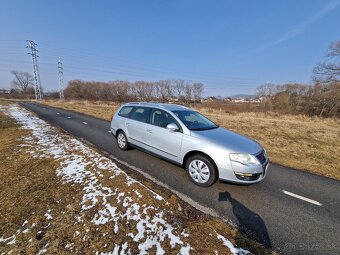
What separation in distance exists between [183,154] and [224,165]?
0.99m

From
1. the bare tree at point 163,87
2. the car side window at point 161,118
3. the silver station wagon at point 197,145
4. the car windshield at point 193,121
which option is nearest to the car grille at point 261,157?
the silver station wagon at point 197,145

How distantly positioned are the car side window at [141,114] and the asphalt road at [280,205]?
1.31 metres

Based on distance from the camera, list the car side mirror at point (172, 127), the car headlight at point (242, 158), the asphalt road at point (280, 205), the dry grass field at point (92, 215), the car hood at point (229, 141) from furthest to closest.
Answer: the car side mirror at point (172, 127) → the car hood at point (229, 141) → the car headlight at point (242, 158) → the asphalt road at point (280, 205) → the dry grass field at point (92, 215)

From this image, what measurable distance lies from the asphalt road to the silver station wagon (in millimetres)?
358

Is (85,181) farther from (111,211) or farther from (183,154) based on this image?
(183,154)

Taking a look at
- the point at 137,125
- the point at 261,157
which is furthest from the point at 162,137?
the point at 261,157

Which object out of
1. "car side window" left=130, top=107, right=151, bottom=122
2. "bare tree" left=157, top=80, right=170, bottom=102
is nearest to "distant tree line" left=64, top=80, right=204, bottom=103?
"bare tree" left=157, top=80, right=170, bottom=102

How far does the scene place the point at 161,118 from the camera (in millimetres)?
4863

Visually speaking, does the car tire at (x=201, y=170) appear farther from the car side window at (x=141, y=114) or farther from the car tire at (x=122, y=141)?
the car tire at (x=122, y=141)

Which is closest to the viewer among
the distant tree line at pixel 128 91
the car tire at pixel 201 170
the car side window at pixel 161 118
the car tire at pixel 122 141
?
the car tire at pixel 201 170

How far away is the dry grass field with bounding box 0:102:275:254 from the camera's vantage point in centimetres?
230

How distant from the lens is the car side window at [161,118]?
4.64 meters

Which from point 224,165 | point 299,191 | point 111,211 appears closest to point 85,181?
point 111,211

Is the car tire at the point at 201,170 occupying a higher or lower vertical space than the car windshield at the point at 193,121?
lower
